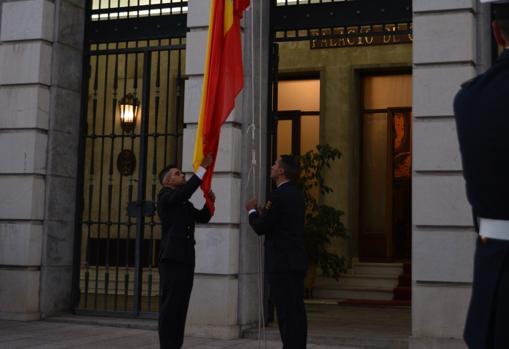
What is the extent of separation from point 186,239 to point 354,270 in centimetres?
930

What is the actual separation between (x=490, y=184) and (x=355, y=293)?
1267 cm

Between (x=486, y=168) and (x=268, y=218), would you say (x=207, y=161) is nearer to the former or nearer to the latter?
(x=268, y=218)

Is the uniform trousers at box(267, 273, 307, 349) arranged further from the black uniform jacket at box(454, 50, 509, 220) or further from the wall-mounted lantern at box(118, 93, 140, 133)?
the wall-mounted lantern at box(118, 93, 140, 133)

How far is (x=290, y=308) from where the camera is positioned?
23.1 feet

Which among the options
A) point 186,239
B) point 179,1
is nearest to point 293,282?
point 186,239

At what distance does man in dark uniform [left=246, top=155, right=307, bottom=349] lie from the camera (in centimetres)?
702

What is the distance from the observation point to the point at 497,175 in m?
2.64

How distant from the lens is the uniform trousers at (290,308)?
6.95 m

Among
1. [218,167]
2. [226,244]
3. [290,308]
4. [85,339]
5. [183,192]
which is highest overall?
[218,167]

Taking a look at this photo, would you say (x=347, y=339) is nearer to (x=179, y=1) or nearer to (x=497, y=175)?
(x=179, y=1)

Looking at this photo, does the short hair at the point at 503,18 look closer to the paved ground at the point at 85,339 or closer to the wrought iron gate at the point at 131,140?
the paved ground at the point at 85,339

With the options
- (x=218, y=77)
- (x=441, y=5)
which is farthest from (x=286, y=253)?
(x=441, y=5)

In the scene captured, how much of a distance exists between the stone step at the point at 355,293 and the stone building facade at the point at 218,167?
5794 millimetres

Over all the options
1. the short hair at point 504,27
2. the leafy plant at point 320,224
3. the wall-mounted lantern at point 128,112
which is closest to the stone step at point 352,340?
the wall-mounted lantern at point 128,112
